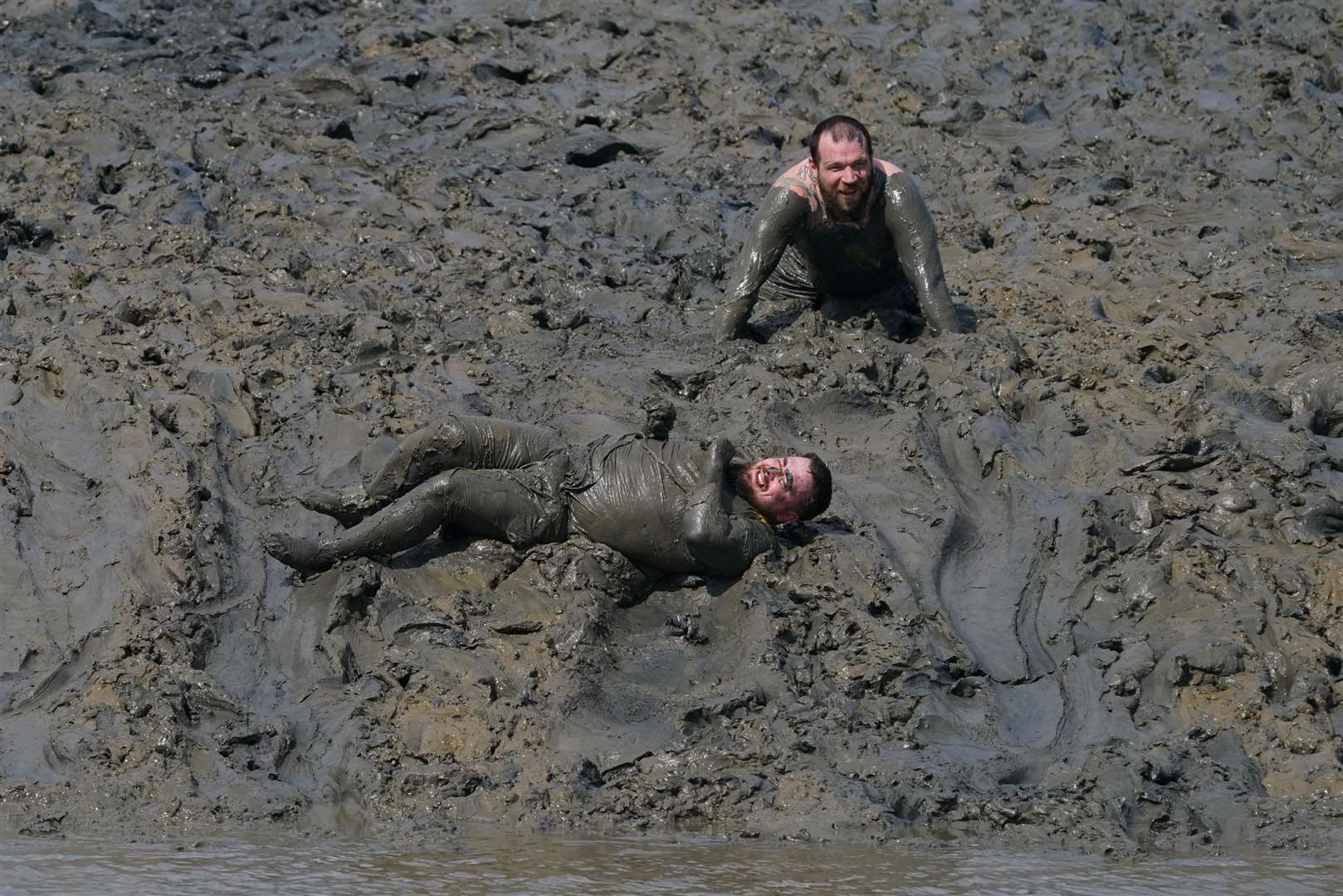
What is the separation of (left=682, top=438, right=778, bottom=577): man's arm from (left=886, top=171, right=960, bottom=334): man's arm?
2.04 m

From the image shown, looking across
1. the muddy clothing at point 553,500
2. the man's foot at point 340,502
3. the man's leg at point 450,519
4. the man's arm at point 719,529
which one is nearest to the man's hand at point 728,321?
the muddy clothing at point 553,500

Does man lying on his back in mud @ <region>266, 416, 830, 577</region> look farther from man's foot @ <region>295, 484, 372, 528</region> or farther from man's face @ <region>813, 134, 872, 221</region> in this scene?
man's face @ <region>813, 134, 872, 221</region>

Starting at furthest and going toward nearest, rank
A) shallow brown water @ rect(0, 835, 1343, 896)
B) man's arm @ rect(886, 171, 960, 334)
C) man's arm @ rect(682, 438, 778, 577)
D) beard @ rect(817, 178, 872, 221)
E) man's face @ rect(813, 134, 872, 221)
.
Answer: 1. man's arm @ rect(886, 171, 960, 334)
2. beard @ rect(817, 178, 872, 221)
3. man's face @ rect(813, 134, 872, 221)
4. man's arm @ rect(682, 438, 778, 577)
5. shallow brown water @ rect(0, 835, 1343, 896)

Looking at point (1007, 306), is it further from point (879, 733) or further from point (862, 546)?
point (879, 733)

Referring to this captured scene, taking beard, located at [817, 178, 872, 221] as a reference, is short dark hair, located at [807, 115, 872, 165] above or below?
above

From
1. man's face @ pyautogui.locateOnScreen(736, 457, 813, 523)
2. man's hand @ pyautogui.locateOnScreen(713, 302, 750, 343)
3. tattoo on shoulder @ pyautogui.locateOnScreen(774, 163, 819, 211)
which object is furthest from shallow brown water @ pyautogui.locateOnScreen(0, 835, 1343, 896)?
tattoo on shoulder @ pyautogui.locateOnScreen(774, 163, 819, 211)

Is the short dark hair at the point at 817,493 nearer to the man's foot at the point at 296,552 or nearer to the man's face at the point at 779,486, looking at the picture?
the man's face at the point at 779,486

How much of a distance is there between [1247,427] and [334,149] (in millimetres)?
5060

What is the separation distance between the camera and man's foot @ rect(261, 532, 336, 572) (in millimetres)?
5668

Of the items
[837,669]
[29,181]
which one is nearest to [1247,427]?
[837,669]

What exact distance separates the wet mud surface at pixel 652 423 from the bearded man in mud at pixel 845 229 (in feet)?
0.74

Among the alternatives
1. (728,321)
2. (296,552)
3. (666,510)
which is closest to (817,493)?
(666,510)

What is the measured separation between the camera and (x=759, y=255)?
7.54m

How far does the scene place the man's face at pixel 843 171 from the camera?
289 inches
